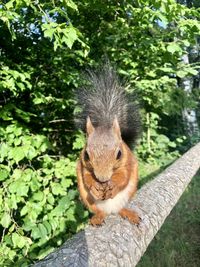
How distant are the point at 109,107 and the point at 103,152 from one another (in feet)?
1.83

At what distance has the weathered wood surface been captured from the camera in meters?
1.32

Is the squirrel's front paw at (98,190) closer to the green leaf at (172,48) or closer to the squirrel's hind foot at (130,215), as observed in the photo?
the squirrel's hind foot at (130,215)

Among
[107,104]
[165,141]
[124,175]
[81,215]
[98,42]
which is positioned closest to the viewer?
[124,175]

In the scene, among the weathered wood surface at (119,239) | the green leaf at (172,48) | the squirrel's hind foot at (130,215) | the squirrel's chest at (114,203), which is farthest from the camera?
the green leaf at (172,48)

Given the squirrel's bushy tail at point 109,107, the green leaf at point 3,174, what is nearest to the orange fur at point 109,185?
the squirrel's bushy tail at point 109,107

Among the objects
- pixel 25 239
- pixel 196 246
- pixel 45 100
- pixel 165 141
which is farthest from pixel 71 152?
pixel 165 141

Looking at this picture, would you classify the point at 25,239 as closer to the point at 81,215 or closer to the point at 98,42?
the point at 81,215

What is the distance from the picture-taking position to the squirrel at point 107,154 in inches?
65.3

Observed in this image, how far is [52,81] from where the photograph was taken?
3.38 meters

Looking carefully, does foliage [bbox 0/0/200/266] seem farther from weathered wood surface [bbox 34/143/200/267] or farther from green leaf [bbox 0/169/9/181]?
weathered wood surface [bbox 34/143/200/267]

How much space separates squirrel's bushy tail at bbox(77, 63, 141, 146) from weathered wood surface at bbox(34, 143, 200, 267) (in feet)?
1.31

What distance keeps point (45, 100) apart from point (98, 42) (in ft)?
3.19

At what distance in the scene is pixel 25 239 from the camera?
271cm

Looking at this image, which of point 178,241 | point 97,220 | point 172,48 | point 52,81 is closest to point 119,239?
point 97,220
